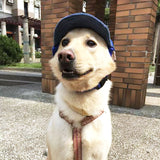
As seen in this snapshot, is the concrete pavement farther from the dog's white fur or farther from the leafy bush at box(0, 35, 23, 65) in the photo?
the leafy bush at box(0, 35, 23, 65)

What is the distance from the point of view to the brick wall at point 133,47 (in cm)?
287

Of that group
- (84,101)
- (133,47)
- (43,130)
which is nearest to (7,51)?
(43,130)

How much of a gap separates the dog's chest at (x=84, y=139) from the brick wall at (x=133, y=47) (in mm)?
2130

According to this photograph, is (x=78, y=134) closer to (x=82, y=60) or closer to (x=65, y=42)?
(x=82, y=60)

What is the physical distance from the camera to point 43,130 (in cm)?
235

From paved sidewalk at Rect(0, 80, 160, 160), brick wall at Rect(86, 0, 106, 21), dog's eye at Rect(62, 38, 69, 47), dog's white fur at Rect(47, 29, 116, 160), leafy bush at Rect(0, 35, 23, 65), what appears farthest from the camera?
leafy bush at Rect(0, 35, 23, 65)

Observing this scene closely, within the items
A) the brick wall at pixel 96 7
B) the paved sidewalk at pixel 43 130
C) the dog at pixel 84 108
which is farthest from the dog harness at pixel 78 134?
the brick wall at pixel 96 7

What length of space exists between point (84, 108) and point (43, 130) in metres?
1.48

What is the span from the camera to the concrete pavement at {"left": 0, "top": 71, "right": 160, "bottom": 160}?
6.07ft

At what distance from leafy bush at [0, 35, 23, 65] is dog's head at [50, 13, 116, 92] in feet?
30.1

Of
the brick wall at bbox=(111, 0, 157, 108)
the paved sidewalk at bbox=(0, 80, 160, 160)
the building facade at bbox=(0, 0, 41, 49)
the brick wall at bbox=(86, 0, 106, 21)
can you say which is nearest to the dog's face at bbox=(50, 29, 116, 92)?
the paved sidewalk at bbox=(0, 80, 160, 160)

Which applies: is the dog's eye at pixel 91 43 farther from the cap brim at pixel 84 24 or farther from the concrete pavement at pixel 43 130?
the concrete pavement at pixel 43 130

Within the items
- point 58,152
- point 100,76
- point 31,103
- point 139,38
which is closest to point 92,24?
point 100,76

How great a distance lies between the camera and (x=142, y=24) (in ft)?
9.43
